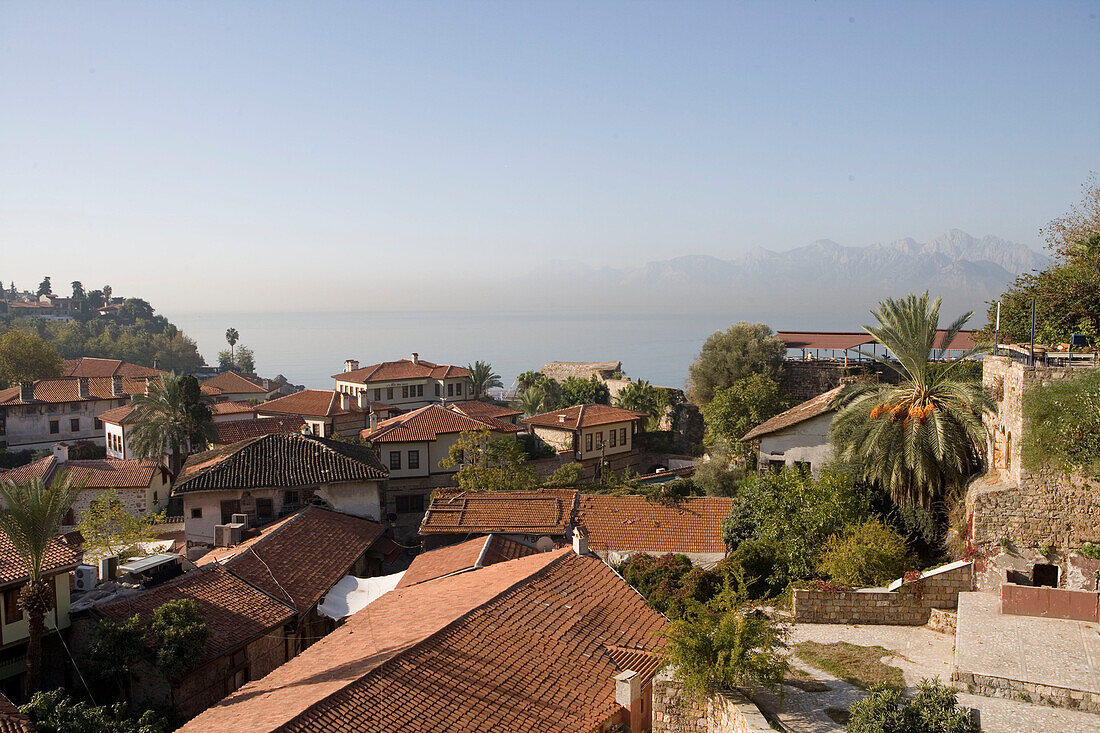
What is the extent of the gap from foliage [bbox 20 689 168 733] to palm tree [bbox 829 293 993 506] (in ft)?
48.5

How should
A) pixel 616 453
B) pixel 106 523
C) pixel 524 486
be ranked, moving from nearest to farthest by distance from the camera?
pixel 106 523 < pixel 524 486 < pixel 616 453

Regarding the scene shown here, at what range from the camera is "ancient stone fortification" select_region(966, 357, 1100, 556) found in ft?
45.5

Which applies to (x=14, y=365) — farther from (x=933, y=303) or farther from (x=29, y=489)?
(x=933, y=303)

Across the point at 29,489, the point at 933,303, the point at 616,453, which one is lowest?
the point at 616,453

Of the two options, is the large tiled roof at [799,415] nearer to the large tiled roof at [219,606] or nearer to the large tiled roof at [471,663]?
the large tiled roof at [471,663]

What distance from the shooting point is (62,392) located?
180 ft

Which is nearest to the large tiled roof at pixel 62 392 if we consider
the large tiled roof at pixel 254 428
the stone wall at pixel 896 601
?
the large tiled roof at pixel 254 428

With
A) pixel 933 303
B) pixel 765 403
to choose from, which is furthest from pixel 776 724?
pixel 765 403

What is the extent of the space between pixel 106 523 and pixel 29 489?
9.93 metres

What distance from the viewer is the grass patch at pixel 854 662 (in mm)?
11352

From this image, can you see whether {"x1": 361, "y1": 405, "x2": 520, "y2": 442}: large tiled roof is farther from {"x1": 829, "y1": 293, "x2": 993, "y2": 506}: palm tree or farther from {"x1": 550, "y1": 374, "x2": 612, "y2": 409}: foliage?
{"x1": 829, "y1": 293, "x2": 993, "y2": 506}: palm tree

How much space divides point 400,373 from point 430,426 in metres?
23.8

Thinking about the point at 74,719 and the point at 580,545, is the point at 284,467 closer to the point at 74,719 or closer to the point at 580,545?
the point at 580,545

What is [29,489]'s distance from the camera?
1684 centimetres
